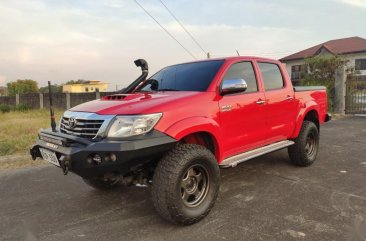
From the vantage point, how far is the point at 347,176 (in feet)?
17.5

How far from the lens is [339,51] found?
139 ft

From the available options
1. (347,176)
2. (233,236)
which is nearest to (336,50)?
(347,176)

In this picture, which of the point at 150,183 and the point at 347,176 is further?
the point at 347,176

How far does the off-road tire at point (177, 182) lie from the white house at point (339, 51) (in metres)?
37.2

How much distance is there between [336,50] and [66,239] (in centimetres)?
4483

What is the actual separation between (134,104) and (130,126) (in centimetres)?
35

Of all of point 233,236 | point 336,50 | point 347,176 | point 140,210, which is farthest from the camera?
point 336,50

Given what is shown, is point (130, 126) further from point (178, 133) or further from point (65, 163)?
point (65, 163)

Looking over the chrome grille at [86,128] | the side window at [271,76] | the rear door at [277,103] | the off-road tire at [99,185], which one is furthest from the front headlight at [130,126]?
the side window at [271,76]

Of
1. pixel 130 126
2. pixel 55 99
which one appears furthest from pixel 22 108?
pixel 130 126

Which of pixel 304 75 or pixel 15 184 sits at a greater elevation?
pixel 304 75

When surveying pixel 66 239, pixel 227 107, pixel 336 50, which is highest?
pixel 336 50

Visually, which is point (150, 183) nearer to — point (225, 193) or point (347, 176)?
point (225, 193)

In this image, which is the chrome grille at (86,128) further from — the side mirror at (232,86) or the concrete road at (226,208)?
the side mirror at (232,86)
